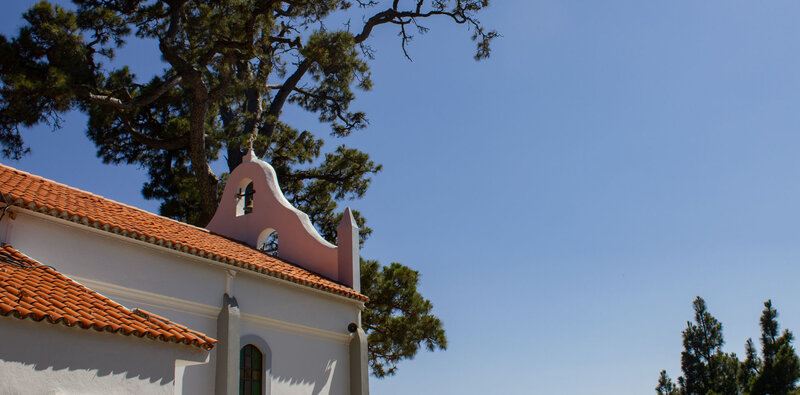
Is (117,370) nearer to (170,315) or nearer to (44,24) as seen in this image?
(170,315)

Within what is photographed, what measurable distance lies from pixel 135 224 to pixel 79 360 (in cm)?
535

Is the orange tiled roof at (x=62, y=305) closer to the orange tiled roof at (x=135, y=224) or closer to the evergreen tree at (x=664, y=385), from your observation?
the orange tiled roof at (x=135, y=224)

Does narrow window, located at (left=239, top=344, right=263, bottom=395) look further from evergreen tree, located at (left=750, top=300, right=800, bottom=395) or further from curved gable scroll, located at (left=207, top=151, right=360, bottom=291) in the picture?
evergreen tree, located at (left=750, top=300, right=800, bottom=395)

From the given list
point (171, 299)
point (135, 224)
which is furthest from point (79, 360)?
point (135, 224)

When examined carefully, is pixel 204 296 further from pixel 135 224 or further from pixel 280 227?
pixel 280 227

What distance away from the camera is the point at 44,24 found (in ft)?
53.6

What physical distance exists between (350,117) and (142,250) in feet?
49.2

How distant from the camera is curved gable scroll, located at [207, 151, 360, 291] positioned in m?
15.3

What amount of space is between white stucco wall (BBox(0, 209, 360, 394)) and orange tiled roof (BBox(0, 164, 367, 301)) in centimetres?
16

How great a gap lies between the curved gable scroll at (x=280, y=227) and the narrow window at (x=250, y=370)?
3.32 metres

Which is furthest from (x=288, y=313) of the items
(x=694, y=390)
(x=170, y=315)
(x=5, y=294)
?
(x=694, y=390)

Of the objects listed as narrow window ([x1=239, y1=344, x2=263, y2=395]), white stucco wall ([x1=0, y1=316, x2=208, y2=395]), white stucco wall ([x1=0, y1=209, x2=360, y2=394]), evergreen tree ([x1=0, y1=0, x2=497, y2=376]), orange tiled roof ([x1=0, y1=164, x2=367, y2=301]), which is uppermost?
evergreen tree ([x1=0, y1=0, x2=497, y2=376])

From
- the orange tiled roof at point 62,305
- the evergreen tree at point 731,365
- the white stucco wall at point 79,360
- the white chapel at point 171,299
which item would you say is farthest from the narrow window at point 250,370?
the evergreen tree at point 731,365

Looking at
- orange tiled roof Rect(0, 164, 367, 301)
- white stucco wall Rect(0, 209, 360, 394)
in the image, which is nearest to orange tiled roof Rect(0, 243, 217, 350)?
white stucco wall Rect(0, 209, 360, 394)
